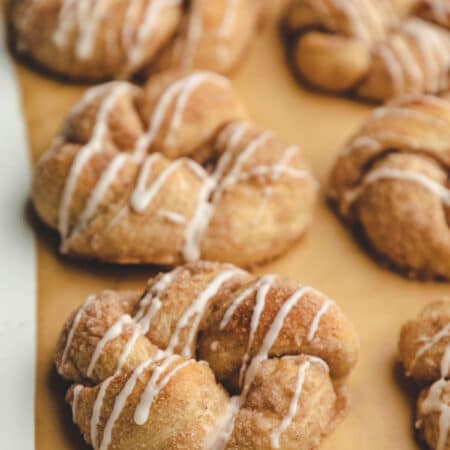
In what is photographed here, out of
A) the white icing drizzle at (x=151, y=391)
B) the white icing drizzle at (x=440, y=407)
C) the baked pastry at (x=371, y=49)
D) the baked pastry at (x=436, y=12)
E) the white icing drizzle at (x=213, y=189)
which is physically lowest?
the white icing drizzle at (x=440, y=407)

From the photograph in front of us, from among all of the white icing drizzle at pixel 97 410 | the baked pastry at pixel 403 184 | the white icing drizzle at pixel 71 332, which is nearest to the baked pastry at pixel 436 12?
the baked pastry at pixel 403 184

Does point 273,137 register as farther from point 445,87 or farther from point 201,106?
point 445,87

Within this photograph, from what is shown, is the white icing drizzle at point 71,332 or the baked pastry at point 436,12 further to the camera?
the baked pastry at point 436,12

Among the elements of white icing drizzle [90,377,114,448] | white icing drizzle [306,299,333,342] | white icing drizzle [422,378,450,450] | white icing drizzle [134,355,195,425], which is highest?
white icing drizzle [306,299,333,342]

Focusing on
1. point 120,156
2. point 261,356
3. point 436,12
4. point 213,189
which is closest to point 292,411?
point 261,356

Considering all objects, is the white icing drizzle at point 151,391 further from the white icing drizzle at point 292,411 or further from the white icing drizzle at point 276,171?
the white icing drizzle at point 276,171

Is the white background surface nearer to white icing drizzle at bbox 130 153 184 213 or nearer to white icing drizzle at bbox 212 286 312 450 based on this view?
white icing drizzle at bbox 130 153 184 213

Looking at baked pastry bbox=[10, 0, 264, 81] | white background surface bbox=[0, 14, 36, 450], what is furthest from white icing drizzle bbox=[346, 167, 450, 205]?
white background surface bbox=[0, 14, 36, 450]

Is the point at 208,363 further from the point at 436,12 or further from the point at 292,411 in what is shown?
the point at 436,12

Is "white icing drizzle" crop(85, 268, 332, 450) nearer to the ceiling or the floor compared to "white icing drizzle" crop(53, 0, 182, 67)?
nearer to the floor
